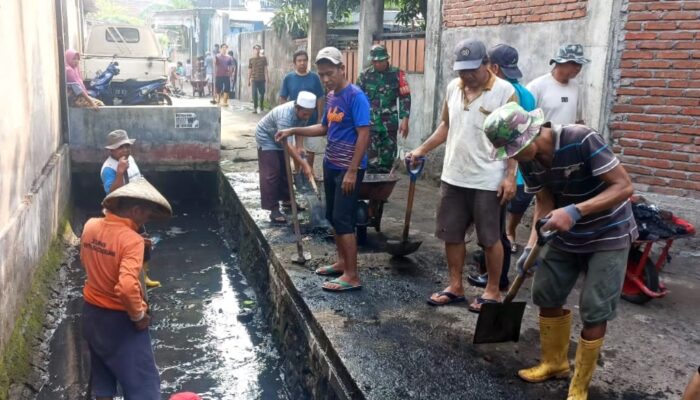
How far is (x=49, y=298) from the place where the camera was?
599cm

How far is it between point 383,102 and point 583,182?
3805mm

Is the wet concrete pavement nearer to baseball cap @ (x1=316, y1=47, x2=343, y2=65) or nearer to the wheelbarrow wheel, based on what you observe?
the wheelbarrow wheel

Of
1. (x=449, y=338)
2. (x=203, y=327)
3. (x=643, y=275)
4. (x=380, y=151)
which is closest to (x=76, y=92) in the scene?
(x=203, y=327)

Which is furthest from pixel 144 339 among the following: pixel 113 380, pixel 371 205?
pixel 371 205

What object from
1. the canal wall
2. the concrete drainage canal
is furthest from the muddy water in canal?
the canal wall

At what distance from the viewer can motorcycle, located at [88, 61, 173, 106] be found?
12344 mm

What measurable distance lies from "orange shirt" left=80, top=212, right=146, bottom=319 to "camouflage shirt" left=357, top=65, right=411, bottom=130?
3.80 m

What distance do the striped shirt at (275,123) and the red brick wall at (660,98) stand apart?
3.10 metres

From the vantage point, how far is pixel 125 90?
13.1 meters

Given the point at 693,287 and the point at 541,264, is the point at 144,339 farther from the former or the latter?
the point at 693,287

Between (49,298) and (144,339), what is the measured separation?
3151 mm

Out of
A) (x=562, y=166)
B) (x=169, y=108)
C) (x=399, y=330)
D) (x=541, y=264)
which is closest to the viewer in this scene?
(x=562, y=166)

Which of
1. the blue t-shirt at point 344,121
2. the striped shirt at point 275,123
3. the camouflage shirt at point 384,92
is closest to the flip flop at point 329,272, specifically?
the blue t-shirt at point 344,121

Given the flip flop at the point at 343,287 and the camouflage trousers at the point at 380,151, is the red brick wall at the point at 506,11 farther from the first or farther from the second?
the flip flop at the point at 343,287
